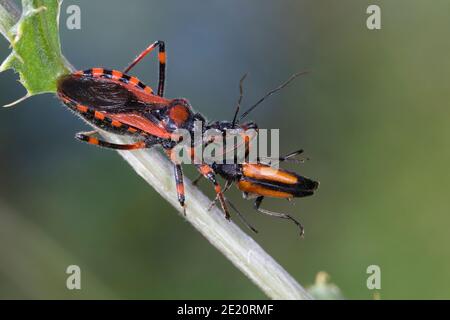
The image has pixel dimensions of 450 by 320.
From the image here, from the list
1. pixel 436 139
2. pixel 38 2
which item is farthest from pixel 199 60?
pixel 38 2

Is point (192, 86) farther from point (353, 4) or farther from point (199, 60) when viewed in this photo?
point (353, 4)

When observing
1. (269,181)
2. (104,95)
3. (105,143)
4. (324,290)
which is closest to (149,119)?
(104,95)

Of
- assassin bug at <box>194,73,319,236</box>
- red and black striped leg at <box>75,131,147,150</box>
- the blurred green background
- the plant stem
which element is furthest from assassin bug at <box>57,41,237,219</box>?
the blurred green background

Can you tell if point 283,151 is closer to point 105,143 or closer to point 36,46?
point 105,143

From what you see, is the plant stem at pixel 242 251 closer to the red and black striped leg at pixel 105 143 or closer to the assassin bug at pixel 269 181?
the red and black striped leg at pixel 105 143

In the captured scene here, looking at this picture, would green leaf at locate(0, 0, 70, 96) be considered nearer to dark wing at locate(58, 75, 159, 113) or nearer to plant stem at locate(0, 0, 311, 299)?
plant stem at locate(0, 0, 311, 299)

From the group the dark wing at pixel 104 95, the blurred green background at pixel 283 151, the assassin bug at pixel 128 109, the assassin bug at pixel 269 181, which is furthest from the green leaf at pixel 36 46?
the blurred green background at pixel 283 151
